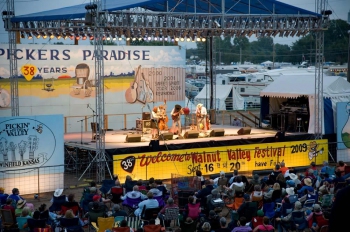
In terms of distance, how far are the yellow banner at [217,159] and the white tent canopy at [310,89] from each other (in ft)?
6.81

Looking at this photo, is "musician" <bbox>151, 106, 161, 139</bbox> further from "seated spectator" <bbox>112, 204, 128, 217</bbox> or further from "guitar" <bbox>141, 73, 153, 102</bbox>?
"seated spectator" <bbox>112, 204, 128, 217</bbox>

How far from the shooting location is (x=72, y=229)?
31.1ft

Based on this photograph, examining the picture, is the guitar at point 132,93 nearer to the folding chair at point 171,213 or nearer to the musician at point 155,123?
the musician at point 155,123

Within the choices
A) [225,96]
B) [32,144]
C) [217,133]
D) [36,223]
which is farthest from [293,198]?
[225,96]

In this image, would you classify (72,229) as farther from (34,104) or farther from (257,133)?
(34,104)

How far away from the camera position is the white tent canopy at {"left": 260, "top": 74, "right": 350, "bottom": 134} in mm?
21812

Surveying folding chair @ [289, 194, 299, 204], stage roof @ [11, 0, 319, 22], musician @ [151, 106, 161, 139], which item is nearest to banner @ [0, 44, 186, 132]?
stage roof @ [11, 0, 319, 22]

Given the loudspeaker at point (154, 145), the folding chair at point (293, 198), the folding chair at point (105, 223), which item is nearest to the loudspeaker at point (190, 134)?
the loudspeaker at point (154, 145)

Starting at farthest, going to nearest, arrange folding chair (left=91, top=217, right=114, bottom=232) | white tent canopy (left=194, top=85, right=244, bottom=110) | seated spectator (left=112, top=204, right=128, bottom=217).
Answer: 1. white tent canopy (left=194, top=85, right=244, bottom=110)
2. seated spectator (left=112, top=204, right=128, bottom=217)
3. folding chair (left=91, top=217, right=114, bottom=232)

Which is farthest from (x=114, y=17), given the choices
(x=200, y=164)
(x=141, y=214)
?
(x=141, y=214)

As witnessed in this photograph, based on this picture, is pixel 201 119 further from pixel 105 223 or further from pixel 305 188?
pixel 105 223

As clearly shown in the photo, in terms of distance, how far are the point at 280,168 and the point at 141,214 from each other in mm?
4541

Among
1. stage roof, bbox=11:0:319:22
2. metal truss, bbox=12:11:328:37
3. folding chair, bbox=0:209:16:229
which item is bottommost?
folding chair, bbox=0:209:16:229

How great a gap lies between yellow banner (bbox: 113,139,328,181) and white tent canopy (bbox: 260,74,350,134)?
2077 mm
